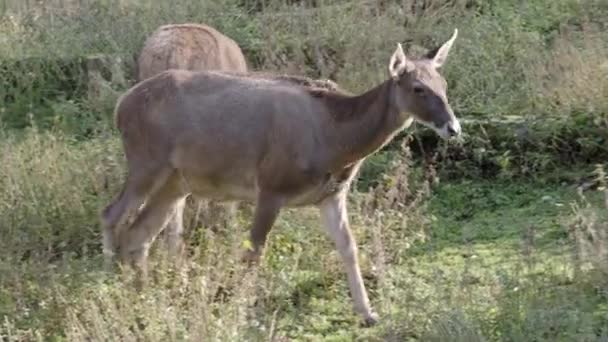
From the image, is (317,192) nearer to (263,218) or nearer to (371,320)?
(263,218)

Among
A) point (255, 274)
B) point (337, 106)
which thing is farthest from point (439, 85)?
point (255, 274)

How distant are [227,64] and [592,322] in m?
4.56

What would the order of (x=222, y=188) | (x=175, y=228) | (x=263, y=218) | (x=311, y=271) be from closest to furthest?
(x=263, y=218) < (x=222, y=188) < (x=311, y=271) < (x=175, y=228)

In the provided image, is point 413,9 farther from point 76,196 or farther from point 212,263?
point 212,263

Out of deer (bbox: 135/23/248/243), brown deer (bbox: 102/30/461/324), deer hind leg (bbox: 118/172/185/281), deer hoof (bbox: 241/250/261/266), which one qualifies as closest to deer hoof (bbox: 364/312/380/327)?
brown deer (bbox: 102/30/461/324)

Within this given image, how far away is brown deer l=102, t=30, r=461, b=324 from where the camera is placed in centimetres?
870

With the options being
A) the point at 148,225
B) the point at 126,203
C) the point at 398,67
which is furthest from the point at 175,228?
the point at 398,67

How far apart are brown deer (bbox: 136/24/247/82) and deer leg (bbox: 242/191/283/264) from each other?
2268 millimetres

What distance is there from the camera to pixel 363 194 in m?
10.2

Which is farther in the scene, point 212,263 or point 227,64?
point 227,64

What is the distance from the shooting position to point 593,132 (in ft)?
37.3

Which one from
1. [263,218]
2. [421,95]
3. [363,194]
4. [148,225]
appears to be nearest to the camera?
[421,95]

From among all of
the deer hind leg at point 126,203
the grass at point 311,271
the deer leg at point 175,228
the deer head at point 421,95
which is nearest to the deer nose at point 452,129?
the deer head at point 421,95

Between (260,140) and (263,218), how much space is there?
1.83ft
